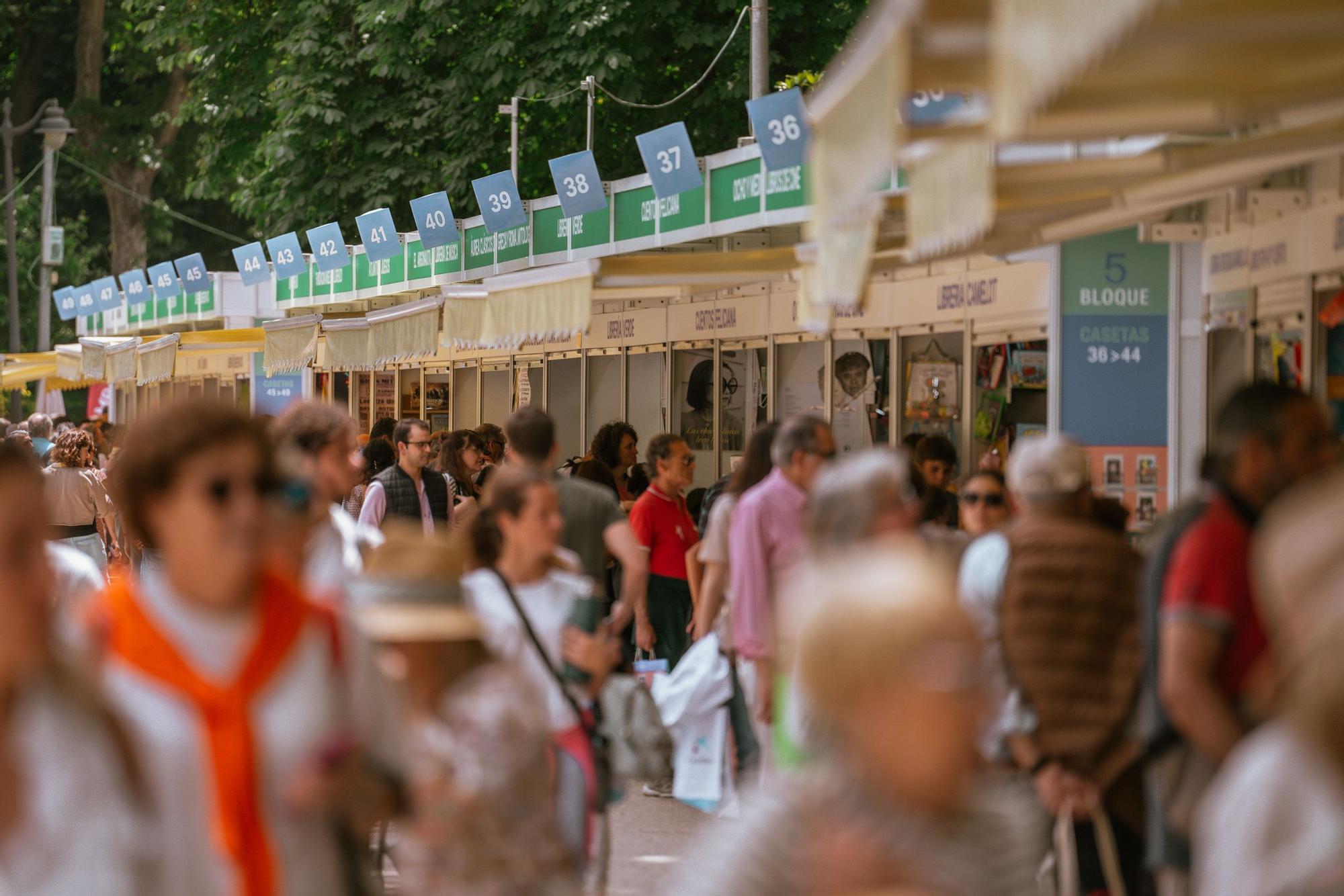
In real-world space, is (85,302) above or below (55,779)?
above

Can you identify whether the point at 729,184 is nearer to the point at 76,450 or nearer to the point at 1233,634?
the point at 76,450

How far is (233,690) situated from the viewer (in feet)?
9.74

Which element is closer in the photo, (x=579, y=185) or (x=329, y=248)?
(x=579, y=185)

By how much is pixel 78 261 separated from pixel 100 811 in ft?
152

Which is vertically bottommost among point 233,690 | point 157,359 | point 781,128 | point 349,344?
point 233,690

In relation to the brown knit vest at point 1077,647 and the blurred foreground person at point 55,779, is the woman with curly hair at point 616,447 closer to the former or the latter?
the brown knit vest at point 1077,647

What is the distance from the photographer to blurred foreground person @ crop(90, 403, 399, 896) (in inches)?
116

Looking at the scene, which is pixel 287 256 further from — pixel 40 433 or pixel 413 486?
pixel 413 486

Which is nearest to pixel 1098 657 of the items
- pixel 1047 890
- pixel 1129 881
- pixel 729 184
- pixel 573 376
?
pixel 1129 881

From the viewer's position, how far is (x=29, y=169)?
4822cm

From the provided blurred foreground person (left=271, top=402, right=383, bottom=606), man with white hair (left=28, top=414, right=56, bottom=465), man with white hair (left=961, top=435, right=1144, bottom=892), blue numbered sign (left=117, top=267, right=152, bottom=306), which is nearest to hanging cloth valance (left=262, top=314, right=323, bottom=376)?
man with white hair (left=28, top=414, right=56, bottom=465)

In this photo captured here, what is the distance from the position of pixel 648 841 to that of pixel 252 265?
19100mm

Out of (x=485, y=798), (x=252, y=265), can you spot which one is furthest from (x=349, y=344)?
(x=485, y=798)

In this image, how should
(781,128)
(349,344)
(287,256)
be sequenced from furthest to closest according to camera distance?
1. (287,256)
2. (349,344)
3. (781,128)
